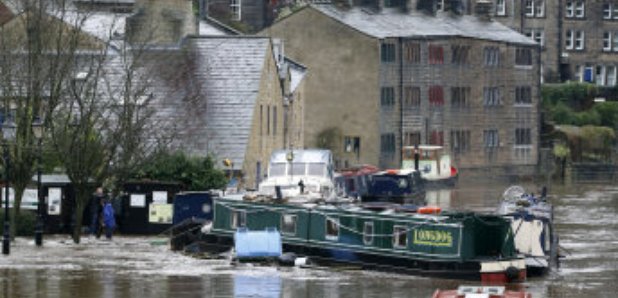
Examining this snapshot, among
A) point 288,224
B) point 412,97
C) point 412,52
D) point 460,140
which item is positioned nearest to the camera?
point 288,224

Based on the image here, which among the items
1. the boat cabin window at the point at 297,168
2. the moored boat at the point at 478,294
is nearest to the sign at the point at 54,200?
the boat cabin window at the point at 297,168

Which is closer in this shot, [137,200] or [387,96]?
[137,200]

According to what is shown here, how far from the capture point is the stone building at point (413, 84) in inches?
4744

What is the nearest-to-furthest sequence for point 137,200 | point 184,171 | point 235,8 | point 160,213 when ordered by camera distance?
point 137,200 → point 160,213 → point 184,171 → point 235,8

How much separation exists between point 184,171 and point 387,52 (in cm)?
5483

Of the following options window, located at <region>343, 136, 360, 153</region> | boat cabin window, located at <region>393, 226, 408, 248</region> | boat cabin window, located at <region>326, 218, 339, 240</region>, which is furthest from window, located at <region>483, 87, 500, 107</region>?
boat cabin window, located at <region>393, 226, 408, 248</region>

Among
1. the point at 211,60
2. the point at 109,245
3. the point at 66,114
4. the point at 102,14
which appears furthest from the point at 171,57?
the point at 109,245

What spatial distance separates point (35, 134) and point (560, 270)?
55.3 feet

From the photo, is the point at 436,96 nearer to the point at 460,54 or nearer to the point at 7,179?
the point at 460,54

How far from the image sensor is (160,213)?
67.6 m

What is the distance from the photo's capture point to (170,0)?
96375mm

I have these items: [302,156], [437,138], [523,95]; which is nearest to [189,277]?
[302,156]

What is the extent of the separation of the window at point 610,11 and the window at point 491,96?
44.4m

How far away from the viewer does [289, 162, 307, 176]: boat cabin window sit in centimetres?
7375
